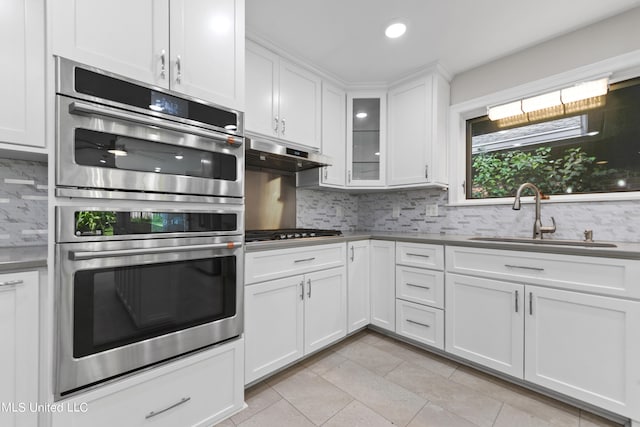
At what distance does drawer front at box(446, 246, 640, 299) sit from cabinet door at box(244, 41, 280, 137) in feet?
5.41

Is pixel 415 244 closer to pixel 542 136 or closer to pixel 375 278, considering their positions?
pixel 375 278

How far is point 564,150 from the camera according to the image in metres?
2.15

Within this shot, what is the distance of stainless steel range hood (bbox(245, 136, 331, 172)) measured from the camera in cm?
177

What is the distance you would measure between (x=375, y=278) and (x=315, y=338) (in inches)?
30.4

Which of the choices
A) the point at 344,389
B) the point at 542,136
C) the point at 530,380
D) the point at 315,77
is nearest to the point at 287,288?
the point at 344,389

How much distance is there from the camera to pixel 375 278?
2461mm

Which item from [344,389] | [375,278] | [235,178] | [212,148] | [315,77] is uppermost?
[315,77]

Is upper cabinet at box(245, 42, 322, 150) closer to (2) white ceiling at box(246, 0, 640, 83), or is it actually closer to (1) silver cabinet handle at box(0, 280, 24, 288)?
(2) white ceiling at box(246, 0, 640, 83)

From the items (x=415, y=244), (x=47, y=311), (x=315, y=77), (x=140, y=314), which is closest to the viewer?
(x=47, y=311)

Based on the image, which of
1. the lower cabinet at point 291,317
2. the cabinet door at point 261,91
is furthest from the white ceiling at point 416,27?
the lower cabinet at point 291,317

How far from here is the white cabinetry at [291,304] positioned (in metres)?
1.64

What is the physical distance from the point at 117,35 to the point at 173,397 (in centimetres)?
160

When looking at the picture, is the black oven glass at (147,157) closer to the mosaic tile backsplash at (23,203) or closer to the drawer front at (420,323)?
the mosaic tile backsplash at (23,203)

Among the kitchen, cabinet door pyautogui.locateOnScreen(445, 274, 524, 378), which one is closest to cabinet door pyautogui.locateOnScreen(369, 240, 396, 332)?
the kitchen
